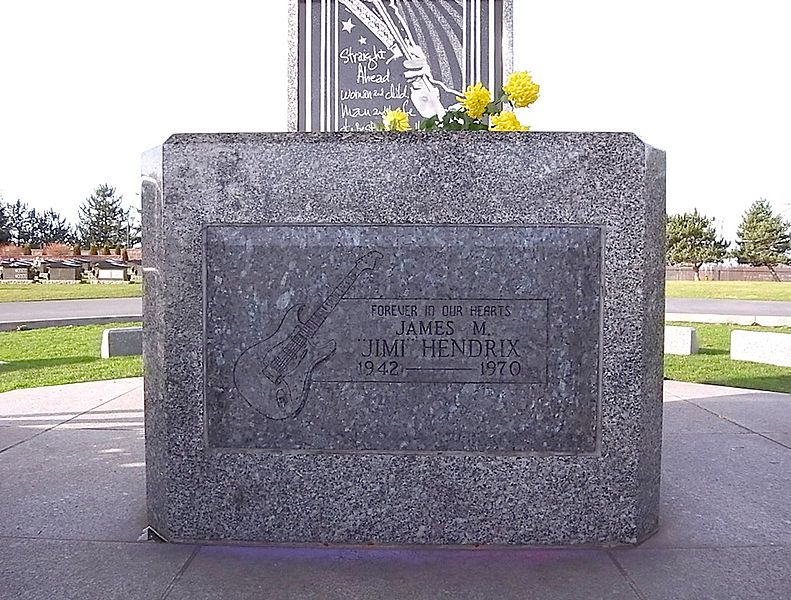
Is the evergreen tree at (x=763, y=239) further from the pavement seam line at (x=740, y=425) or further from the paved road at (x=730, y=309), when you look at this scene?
the pavement seam line at (x=740, y=425)

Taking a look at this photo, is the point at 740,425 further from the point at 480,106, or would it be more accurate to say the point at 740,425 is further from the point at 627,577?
the point at 480,106

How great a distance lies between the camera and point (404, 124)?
12.6ft

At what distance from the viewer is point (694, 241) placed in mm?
70312

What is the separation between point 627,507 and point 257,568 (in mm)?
1496

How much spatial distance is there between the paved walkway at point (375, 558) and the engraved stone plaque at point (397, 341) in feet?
1.51

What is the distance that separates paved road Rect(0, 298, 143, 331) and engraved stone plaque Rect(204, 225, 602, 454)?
14288 millimetres

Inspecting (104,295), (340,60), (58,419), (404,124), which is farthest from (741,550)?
(104,295)

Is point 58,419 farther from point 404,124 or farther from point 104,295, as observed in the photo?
point 104,295

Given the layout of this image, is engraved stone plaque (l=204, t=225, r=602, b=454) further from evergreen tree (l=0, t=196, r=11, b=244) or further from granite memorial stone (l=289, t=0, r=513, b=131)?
evergreen tree (l=0, t=196, r=11, b=244)

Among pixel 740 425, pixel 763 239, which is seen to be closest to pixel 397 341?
pixel 740 425

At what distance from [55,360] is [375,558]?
29.1 ft

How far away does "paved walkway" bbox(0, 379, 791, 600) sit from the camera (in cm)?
273

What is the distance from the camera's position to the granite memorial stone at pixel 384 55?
6.85 metres

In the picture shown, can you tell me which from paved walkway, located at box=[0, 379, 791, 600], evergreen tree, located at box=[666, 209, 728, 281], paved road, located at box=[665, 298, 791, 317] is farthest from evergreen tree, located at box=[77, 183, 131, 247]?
paved walkway, located at box=[0, 379, 791, 600]
